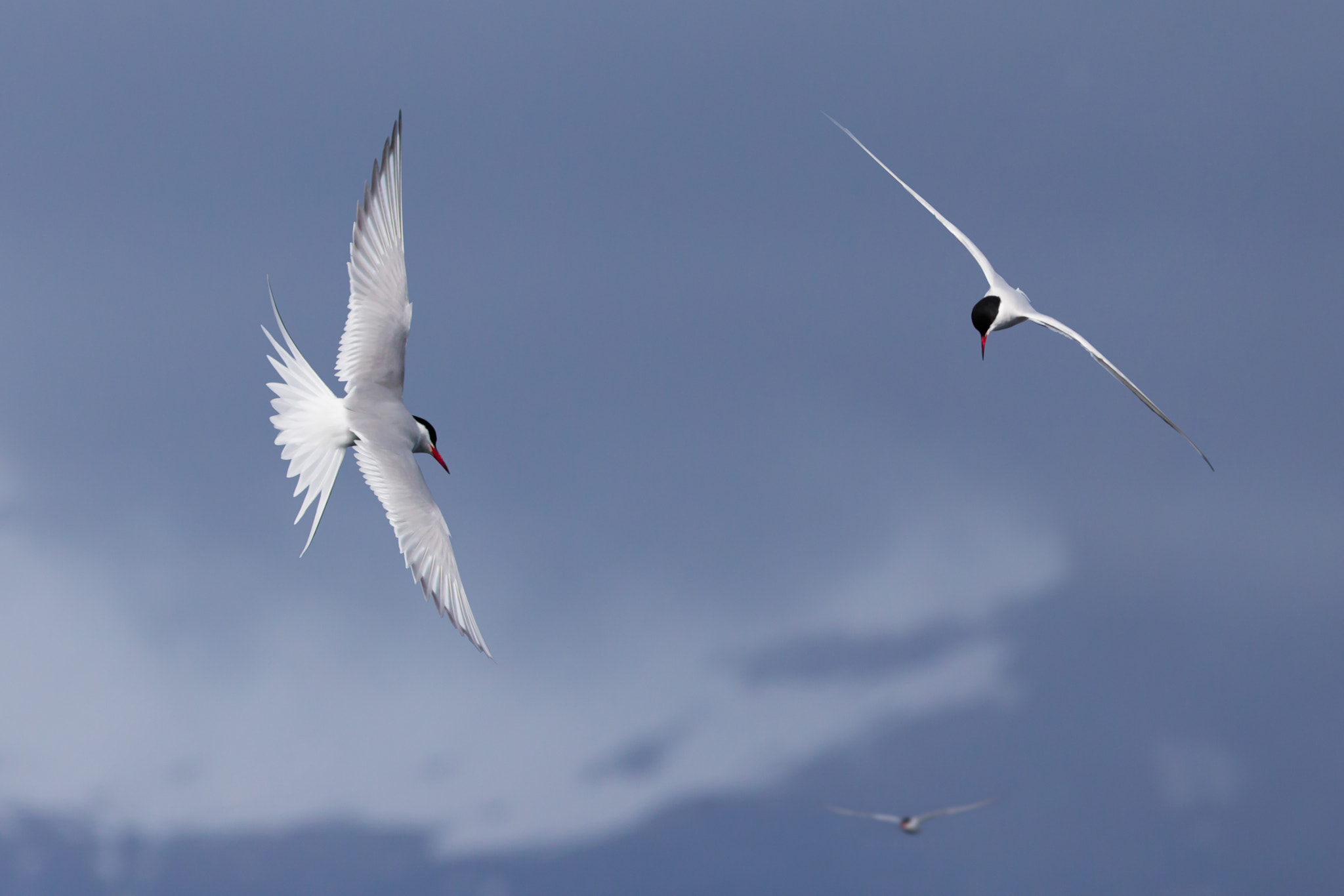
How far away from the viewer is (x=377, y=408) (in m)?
9.77

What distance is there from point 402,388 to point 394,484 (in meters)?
1.04

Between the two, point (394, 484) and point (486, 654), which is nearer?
point (486, 654)

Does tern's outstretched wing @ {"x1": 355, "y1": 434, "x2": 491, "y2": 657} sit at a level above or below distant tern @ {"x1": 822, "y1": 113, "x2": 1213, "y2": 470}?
below

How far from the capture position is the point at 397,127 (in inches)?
376

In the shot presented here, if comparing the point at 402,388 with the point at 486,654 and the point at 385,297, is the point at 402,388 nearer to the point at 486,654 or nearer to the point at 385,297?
the point at 385,297

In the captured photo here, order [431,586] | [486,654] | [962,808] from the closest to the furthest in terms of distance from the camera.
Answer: [486,654] → [431,586] → [962,808]

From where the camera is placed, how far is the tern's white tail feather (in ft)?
31.0

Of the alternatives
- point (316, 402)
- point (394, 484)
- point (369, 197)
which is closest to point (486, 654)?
point (394, 484)

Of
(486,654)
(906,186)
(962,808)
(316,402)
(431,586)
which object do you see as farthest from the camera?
(906,186)

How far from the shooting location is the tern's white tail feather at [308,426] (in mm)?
9445

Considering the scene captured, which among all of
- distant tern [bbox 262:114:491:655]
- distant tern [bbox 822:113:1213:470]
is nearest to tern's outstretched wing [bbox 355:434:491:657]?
distant tern [bbox 262:114:491:655]

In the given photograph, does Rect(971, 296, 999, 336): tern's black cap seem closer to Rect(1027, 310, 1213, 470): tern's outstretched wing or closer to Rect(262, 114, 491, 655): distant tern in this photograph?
Rect(1027, 310, 1213, 470): tern's outstretched wing

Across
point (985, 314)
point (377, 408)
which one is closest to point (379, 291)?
point (377, 408)

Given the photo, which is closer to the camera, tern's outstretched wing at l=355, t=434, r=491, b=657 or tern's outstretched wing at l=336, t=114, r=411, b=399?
tern's outstretched wing at l=355, t=434, r=491, b=657
